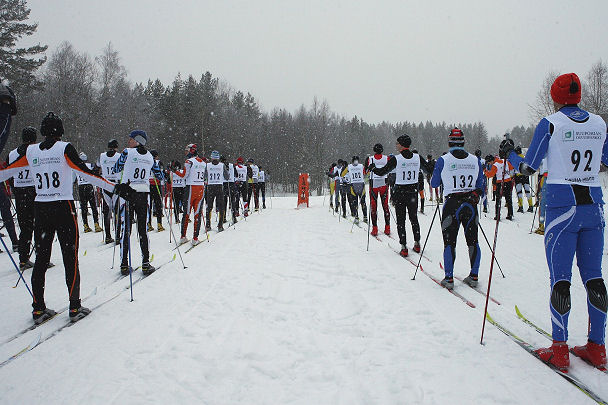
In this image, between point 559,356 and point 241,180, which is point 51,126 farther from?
point 241,180

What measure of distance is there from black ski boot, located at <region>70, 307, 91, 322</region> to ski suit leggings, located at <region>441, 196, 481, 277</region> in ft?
16.1

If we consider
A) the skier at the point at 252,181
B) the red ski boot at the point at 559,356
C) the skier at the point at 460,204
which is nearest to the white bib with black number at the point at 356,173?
the skier at the point at 252,181

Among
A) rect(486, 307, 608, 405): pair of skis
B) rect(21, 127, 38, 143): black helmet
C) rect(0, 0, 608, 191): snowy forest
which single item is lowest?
rect(486, 307, 608, 405): pair of skis

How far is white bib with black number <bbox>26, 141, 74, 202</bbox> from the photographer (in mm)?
3979

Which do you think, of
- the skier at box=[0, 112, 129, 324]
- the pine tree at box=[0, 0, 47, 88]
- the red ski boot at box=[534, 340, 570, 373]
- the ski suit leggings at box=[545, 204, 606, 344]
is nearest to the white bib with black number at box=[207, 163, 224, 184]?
the skier at box=[0, 112, 129, 324]

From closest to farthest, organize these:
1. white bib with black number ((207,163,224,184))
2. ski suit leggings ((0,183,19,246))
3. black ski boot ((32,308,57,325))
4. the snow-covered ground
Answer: the snow-covered ground → black ski boot ((32,308,57,325)) → ski suit leggings ((0,183,19,246)) → white bib with black number ((207,163,224,184))

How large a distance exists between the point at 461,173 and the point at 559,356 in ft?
9.10

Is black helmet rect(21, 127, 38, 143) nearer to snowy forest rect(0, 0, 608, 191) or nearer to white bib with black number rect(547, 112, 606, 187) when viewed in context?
white bib with black number rect(547, 112, 606, 187)

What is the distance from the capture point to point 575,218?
111 inches

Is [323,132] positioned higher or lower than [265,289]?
higher

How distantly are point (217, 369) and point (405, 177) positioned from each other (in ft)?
18.0

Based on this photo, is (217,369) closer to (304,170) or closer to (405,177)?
(405,177)

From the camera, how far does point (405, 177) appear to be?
707 cm

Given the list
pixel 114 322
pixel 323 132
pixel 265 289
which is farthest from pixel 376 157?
pixel 323 132
